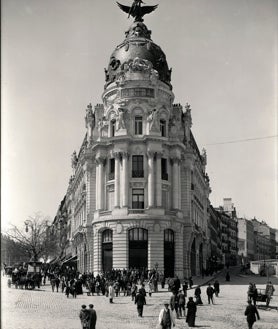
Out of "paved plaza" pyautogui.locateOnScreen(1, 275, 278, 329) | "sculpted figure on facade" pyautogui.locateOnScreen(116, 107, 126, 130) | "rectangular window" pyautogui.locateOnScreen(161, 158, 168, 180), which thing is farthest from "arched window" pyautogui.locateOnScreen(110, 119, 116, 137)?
"paved plaza" pyautogui.locateOnScreen(1, 275, 278, 329)

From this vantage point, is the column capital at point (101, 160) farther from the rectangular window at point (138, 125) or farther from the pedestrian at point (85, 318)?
the pedestrian at point (85, 318)

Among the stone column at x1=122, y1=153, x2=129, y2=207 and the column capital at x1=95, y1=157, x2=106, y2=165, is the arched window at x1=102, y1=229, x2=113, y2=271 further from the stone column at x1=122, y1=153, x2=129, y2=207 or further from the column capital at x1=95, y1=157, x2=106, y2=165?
the column capital at x1=95, y1=157, x2=106, y2=165

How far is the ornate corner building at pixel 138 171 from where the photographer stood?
59188mm

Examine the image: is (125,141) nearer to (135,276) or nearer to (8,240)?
(135,276)

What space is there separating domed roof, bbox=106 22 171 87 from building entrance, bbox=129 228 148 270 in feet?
59.8

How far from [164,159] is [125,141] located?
5.17 m

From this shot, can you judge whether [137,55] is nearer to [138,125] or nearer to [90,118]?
[138,125]

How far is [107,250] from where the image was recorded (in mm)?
60500

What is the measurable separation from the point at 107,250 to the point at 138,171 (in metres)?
9.35

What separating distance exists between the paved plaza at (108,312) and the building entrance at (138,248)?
16.5 meters

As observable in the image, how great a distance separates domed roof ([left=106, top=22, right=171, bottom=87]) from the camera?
64.4m

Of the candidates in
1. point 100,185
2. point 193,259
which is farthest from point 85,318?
point 193,259

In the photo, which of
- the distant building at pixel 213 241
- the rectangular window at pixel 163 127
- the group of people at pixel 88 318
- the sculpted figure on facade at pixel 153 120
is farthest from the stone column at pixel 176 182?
the group of people at pixel 88 318

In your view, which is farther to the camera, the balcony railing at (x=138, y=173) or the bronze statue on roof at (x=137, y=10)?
the bronze statue on roof at (x=137, y=10)
